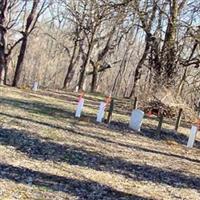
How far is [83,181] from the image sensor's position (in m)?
10.2

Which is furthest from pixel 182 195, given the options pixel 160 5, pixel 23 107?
pixel 160 5

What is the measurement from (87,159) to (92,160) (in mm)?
117

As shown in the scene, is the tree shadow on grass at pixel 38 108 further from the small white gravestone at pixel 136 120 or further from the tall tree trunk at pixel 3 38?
the tall tree trunk at pixel 3 38

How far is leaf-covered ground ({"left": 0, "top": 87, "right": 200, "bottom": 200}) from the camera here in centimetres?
959

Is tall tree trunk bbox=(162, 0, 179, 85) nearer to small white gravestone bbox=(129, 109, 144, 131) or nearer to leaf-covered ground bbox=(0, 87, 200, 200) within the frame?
leaf-covered ground bbox=(0, 87, 200, 200)

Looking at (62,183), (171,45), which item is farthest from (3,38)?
(62,183)

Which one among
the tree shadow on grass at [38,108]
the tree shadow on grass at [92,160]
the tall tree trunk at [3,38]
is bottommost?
the tree shadow on grass at [92,160]

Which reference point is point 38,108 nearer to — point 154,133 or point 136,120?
point 136,120

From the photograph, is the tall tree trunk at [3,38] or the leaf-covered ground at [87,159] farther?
the tall tree trunk at [3,38]

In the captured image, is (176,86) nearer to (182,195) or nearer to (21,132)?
(21,132)

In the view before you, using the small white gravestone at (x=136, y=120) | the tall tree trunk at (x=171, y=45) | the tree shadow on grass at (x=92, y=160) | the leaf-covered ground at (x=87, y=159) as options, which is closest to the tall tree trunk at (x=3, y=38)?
the tall tree trunk at (x=171, y=45)

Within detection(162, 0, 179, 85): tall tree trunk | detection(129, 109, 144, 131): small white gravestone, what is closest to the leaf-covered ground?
detection(129, 109, 144, 131): small white gravestone

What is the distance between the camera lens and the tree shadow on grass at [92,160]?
1149 centimetres

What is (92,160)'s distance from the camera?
12.1m
